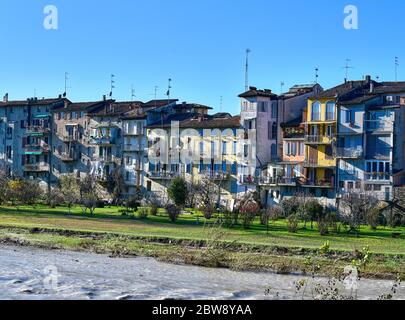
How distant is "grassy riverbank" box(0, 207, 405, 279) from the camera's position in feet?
118

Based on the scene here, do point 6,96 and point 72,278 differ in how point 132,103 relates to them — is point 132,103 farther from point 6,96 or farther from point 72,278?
point 72,278

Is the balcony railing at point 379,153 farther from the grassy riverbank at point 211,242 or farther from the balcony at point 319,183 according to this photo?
the grassy riverbank at point 211,242

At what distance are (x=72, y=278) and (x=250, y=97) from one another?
4900 centimetres

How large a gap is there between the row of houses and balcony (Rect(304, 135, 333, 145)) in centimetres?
20

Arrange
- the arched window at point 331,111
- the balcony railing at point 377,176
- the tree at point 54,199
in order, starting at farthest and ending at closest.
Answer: the tree at point 54,199, the arched window at point 331,111, the balcony railing at point 377,176

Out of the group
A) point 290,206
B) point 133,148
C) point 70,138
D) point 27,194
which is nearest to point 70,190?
point 27,194

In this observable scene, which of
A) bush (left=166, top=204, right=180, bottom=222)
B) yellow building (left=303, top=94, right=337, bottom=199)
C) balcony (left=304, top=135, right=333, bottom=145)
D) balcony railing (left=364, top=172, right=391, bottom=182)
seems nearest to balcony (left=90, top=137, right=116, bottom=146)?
yellow building (left=303, top=94, right=337, bottom=199)

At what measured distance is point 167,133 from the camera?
84625mm

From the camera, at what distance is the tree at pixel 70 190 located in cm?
7381

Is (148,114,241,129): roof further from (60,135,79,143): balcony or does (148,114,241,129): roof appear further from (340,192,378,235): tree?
(340,192,378,235): tree

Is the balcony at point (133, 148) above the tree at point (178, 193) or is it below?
above

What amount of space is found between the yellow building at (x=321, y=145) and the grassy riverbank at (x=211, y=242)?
1635cm

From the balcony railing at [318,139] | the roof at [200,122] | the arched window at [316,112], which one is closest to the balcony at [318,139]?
the balcony railing at [318,139]
